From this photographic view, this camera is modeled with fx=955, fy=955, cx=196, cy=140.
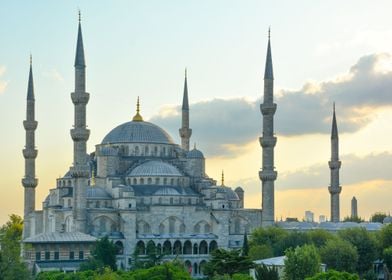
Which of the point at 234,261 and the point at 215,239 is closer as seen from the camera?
the point at 234,261

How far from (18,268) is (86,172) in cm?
1409

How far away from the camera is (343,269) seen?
43750 mm

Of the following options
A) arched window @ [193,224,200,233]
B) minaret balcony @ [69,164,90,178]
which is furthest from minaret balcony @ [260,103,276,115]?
minaret balcony @ [69,164,90,178]

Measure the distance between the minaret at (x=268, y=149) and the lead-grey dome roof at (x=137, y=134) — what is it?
295 inches

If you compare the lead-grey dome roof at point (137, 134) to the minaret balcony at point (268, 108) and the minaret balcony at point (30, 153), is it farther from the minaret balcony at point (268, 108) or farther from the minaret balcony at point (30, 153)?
the minaret balcony at point (268, 108)

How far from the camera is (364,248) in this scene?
47.6 metres

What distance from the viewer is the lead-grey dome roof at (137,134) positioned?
60.7 metres

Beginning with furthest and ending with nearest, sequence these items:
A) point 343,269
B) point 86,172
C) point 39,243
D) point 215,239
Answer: point 215,239 < point 86,172 < point 39,243 < point 343,269

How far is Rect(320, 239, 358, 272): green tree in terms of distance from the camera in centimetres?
4372

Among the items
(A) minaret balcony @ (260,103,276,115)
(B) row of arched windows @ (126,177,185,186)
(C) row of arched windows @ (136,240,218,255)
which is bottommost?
(C) row of arched windows @ (136,240,218,255)

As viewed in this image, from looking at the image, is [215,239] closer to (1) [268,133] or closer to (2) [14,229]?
(1) [268,133]

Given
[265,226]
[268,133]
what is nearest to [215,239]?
[265,226]

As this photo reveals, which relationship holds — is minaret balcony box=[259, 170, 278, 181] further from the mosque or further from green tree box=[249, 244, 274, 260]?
green tree box=[249, 244, 274, 260]

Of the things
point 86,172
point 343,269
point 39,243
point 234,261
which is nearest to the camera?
point 234,261
